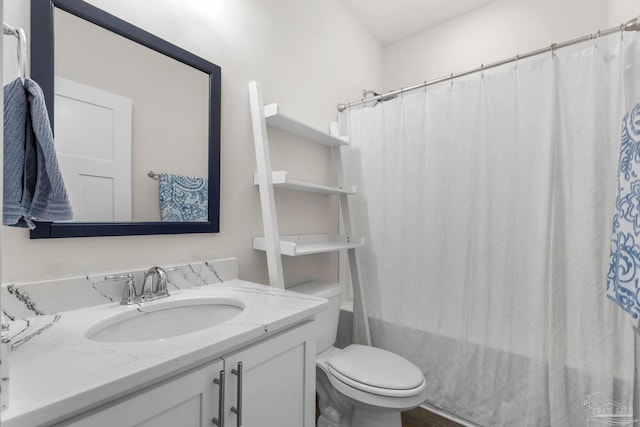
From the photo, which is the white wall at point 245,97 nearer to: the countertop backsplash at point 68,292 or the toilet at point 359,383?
the countertop backsplash at point 68,292

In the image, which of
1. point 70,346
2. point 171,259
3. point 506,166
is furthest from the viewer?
point 506,166

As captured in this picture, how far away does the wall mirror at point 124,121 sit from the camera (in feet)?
3.01

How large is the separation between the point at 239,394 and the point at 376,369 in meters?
0.78

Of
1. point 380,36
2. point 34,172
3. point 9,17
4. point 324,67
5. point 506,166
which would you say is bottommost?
point 34,172

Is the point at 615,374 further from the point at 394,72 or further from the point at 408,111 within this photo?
the point at 394,72

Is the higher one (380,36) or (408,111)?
(380,36)

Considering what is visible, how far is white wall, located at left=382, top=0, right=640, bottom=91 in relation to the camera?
1784mm

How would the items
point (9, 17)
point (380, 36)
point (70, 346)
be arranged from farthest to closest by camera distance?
point (380, 36) → point (9, 17) → point (70, 346)

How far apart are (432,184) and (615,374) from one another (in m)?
1.12

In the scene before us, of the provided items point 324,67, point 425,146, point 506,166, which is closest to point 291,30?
point 324,67

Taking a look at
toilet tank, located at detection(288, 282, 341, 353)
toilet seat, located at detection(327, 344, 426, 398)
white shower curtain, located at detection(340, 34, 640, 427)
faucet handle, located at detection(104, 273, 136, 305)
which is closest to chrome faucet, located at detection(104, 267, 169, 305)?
faucet handle, located at detection(104, 273, 136, 305)

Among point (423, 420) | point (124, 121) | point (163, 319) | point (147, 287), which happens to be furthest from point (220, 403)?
point (423, 420)

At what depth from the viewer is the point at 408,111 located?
1.85 meters

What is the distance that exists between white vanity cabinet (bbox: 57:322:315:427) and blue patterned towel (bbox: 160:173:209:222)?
24.5 inches
